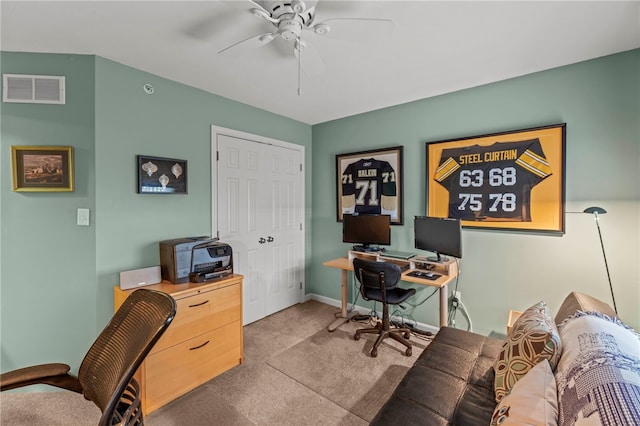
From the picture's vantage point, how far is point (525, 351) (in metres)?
1.25

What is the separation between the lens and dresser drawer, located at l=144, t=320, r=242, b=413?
6.23 ft

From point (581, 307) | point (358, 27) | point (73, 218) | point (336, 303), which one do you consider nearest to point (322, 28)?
point (358, 27)

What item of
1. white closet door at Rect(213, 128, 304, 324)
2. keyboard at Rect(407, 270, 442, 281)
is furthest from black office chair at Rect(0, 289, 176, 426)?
keyboard at Rect(407, 270, 442, 281)

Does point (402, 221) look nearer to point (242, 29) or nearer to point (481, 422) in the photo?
point (481, 422)

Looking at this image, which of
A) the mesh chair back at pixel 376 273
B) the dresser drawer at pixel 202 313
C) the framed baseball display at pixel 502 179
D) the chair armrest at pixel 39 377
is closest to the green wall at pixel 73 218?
the dresser drawer at pixel 202 313

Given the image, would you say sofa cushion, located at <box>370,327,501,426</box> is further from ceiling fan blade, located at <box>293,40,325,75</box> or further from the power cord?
ceiling fan blade, located at <box>293,40,325,75</box>

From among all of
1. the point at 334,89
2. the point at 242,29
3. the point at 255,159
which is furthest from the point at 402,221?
the point at 242,29

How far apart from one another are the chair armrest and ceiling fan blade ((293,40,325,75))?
2.14 m

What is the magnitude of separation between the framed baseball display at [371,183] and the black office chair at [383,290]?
2.64 ft

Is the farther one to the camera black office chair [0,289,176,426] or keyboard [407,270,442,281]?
keyboard [407,270,442,281]

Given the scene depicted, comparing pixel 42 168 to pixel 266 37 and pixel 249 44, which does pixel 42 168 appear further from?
pixel 266 37

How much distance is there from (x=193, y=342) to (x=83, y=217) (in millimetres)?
1270

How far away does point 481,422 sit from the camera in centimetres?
117

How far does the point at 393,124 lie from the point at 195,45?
7.15 ft
